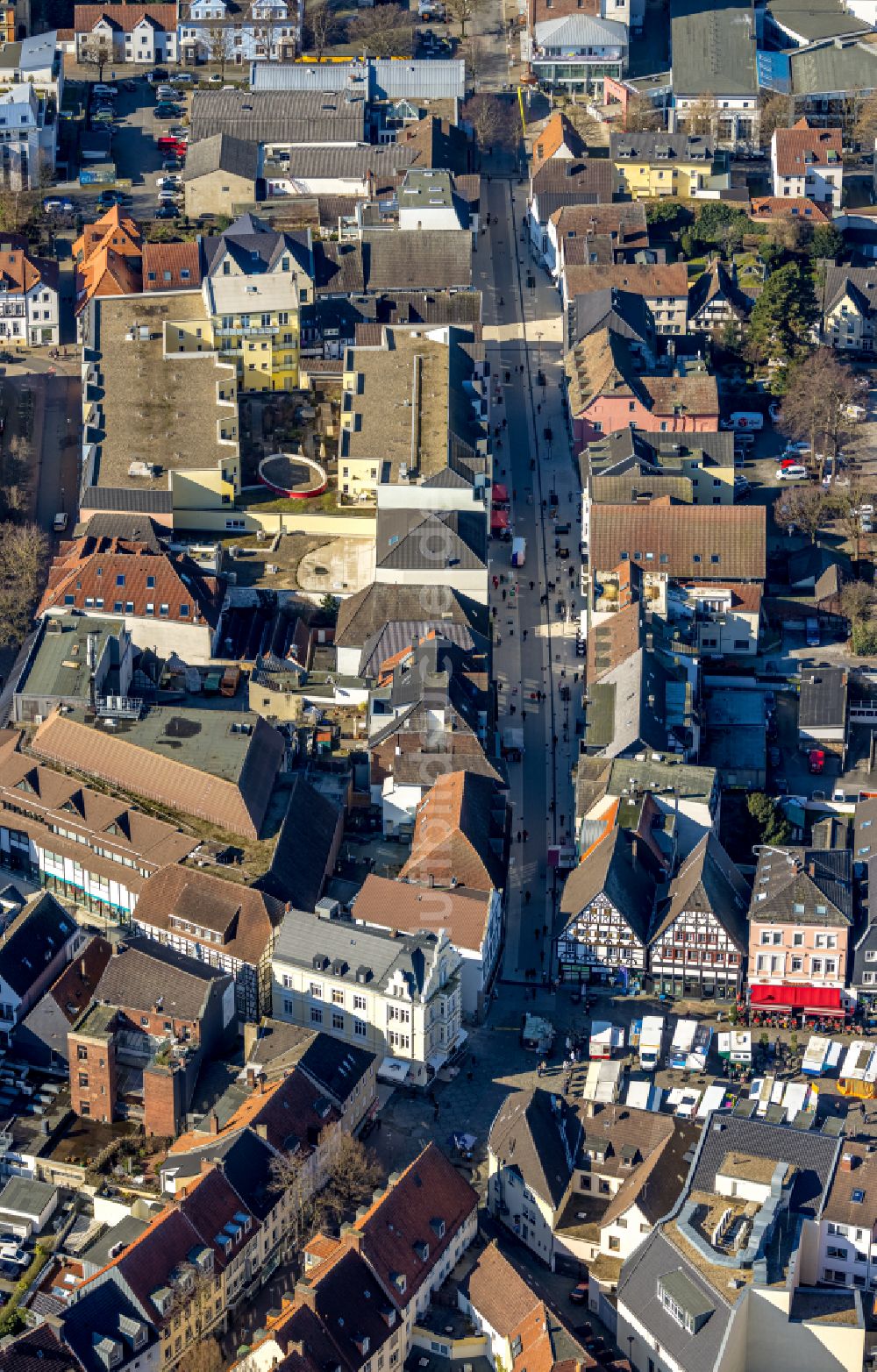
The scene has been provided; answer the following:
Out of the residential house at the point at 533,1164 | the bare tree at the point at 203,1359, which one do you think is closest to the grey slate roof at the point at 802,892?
the residential house at the point at 533,1164

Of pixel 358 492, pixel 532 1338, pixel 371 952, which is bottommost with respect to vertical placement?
pixel 532 1338

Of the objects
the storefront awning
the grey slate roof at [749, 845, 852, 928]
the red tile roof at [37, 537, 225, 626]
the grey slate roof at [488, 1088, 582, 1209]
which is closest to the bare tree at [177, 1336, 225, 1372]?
the grey slate roof at [488, 1088, 582, 1209]

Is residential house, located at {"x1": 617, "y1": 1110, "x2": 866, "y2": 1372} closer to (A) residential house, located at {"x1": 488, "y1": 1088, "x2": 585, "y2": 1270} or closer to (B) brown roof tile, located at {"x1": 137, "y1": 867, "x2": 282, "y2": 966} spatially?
(A) residential house, located at {"x1": 488, "y1": 1088, "x2": 585, "y2": 1270}

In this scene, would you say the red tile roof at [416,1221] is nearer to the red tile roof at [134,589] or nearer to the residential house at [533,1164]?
the residential house at [533,1164]

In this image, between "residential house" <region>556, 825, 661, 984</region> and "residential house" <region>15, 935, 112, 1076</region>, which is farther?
"residential house" <region>556, 825, 661, 984</region>

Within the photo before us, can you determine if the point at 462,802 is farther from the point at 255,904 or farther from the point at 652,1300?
the point at 652,1300

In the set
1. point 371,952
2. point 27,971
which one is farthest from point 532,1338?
point 27,971

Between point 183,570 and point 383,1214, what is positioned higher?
point 183,570
